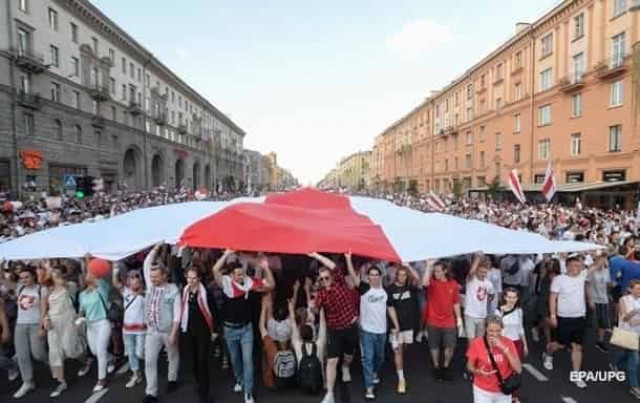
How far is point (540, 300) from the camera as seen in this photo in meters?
7.72

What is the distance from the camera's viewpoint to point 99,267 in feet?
20.9

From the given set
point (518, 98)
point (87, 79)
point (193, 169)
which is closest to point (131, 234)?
point (87, 79)

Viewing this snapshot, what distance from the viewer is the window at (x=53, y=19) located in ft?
111

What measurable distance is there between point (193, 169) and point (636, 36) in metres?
66.6

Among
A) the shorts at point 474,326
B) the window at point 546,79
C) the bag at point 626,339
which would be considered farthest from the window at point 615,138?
the shorts at point 474,326

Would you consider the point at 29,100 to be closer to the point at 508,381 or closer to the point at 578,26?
the point at 508,381

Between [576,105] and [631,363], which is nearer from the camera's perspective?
[631,363]

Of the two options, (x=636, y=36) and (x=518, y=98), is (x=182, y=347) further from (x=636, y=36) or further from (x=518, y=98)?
(x=518, y=98)

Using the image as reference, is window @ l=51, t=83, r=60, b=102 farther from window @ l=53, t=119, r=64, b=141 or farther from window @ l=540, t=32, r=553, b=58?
window @ l=540, t=32, r=553, b=58

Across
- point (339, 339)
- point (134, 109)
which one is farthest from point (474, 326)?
point (134, 109)

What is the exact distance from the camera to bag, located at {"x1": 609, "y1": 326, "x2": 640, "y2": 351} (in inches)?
214

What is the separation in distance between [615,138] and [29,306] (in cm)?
3249

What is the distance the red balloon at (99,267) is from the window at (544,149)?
3659 centimetres

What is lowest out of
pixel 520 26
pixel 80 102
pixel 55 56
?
pixel 80 102
